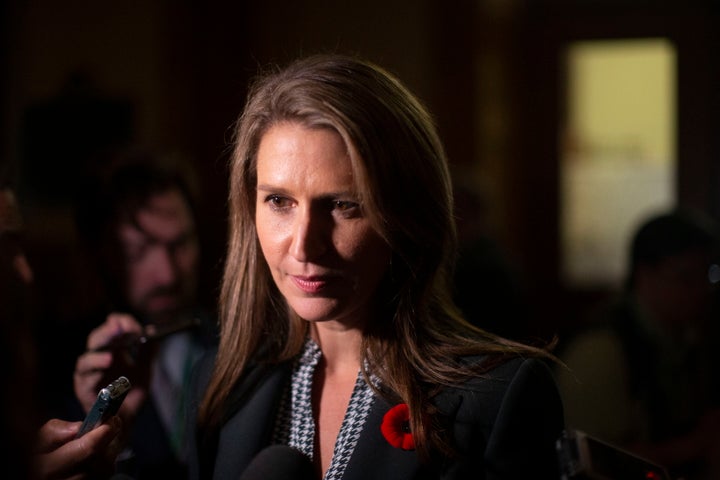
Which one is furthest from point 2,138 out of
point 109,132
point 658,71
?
point 658,71

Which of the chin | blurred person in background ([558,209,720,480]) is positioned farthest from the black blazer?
blurred person in background ([558,209,720,480])

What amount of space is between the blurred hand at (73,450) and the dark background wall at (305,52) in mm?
1851

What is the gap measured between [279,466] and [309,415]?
0.60ft

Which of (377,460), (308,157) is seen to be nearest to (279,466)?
(377,460)

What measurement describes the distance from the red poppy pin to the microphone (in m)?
0.11

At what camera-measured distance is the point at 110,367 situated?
1.52 metres

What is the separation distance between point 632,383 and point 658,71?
379cm

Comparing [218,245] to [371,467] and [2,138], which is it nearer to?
[2,138]

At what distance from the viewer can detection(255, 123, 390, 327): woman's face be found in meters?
1.16

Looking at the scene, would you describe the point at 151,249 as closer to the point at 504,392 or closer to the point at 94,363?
the point at 94,363

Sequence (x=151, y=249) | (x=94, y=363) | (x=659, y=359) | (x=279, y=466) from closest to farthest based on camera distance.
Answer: (x=279, y=466), (x=94, y=363), (x=151, y=249), (x=659, y=359)

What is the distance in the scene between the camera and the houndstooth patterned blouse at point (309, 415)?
1238mm

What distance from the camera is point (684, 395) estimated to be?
2354mm

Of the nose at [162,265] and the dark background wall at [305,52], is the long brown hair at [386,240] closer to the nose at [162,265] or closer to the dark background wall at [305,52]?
the nose at [162,265]
